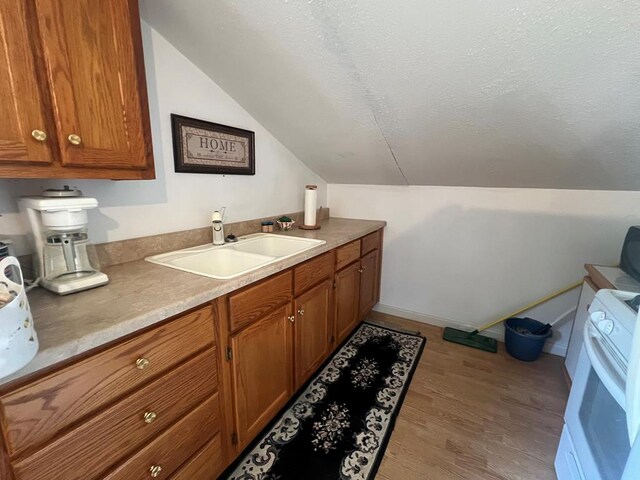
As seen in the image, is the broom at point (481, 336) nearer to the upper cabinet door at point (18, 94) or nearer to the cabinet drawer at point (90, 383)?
the cabinet drawer at point (90, 383)

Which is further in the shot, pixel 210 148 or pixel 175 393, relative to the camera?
pixel 210 148

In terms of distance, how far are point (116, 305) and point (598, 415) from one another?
163 centimetres

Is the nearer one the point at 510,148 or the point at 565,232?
the point at 510,148

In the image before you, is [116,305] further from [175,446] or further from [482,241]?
[482,241]

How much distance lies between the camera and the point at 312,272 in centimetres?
161

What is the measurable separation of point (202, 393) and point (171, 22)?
1572mm

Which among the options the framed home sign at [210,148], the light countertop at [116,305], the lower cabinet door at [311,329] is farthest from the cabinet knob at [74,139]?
the lower cabinet door at [311,329]

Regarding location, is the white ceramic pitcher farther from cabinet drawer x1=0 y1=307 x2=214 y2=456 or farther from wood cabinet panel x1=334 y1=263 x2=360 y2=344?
wood cabinet panel x1=334 y1=263 x2=360 y2=344

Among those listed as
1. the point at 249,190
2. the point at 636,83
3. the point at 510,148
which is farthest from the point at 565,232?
the point at 249,190

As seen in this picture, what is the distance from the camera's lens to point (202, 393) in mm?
1030

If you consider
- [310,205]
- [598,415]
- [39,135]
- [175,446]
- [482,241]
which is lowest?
[175,446]

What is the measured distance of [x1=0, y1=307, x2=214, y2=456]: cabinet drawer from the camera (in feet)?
2.02

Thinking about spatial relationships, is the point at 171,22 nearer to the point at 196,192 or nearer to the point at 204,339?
the point at 196,192

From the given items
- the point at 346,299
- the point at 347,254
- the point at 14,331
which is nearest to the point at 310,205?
the point at 347,254
